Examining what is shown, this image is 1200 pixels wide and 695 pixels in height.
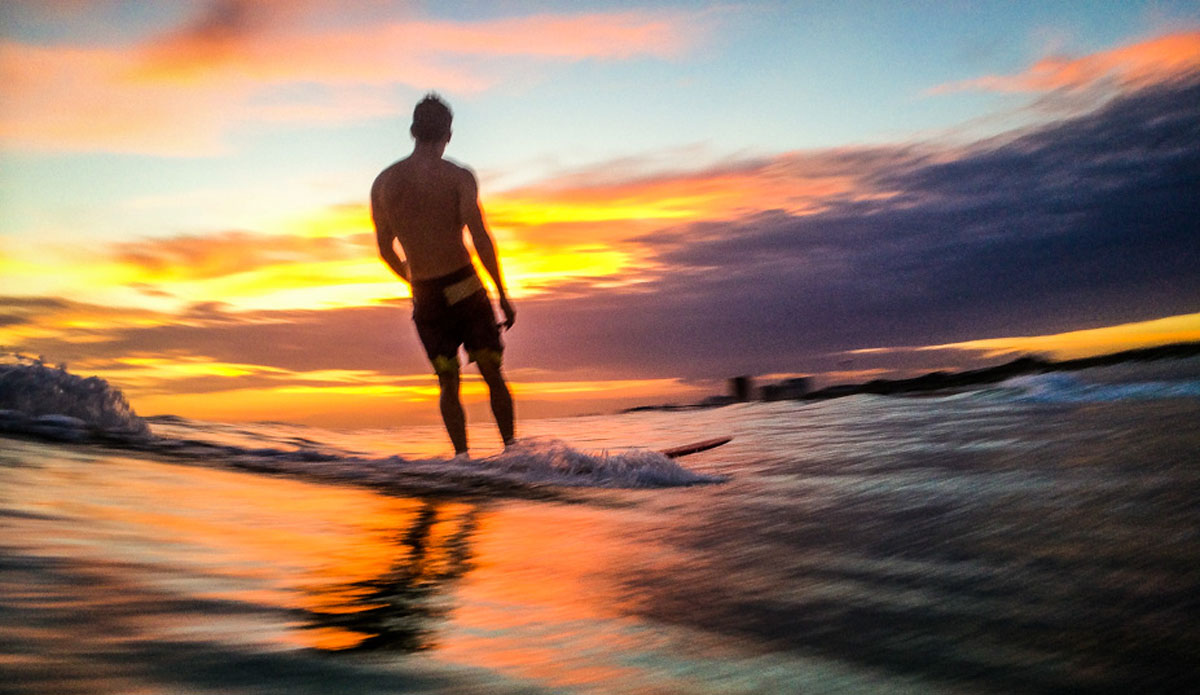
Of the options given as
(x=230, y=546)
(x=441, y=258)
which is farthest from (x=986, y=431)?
(x=230, y=546)

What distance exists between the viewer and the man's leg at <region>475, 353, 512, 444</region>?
17.3 ft

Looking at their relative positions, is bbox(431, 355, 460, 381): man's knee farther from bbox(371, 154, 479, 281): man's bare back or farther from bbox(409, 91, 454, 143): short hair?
bbox(409, 91, 454, 143): short hair

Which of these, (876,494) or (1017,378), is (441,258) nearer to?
(876,494)

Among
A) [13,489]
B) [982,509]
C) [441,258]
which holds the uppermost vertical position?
[441,258]

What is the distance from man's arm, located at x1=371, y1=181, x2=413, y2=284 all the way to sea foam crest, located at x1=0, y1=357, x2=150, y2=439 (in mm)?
1880

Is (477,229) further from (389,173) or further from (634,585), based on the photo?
(634,585)

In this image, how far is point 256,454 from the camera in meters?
5.30

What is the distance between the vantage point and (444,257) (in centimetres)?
534

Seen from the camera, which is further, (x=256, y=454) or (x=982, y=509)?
(x=256, y=454)

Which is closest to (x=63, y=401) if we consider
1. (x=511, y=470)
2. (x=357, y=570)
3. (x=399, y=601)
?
(x=511, y=470)

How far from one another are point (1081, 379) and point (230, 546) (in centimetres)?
689

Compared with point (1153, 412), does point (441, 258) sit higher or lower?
higher

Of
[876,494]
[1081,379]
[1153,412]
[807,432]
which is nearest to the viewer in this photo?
[876,494]

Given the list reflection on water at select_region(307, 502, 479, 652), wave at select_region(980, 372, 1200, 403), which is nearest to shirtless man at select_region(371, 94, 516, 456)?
reflection on water at select_region(307, 502, 479, 652)
